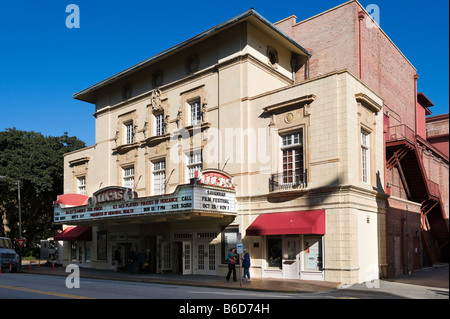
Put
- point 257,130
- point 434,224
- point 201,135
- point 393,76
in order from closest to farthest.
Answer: point 257,130, point 201,135, point 393,76, point 434,224

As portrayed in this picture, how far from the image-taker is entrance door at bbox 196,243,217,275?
2611 cm

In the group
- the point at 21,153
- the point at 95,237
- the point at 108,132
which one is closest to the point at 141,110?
the point at 108,132

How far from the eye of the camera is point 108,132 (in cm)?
3478

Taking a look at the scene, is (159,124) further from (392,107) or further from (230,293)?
(230,293)

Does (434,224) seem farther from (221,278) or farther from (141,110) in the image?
(141,110)

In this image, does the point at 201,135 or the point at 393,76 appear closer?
the point at 201,135

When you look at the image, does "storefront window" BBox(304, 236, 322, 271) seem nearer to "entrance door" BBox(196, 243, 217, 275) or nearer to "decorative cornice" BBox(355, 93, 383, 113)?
"entrance door" BBox(196, 243, 217, 275)

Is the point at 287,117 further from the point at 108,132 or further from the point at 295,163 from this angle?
the point at 108,132

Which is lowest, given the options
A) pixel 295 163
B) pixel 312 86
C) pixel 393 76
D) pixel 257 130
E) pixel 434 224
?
pixel 434 224

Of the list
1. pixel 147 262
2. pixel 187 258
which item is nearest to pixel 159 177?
pixel 147 262

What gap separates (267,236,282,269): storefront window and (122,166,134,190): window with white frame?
12251mm

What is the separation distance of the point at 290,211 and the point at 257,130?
4766 mm

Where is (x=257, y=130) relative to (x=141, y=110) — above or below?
below
